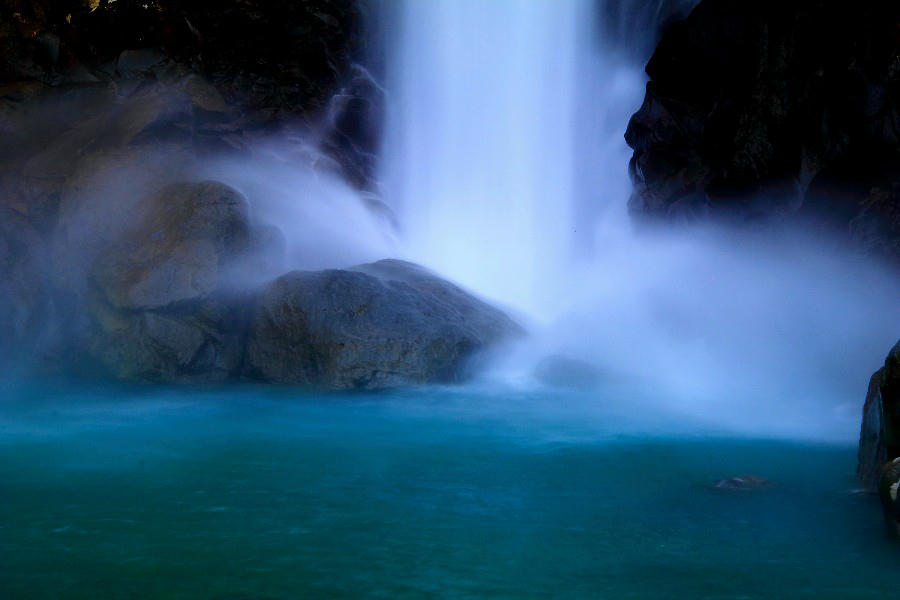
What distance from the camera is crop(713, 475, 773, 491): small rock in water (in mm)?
6660

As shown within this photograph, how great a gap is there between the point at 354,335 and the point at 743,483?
6111mm

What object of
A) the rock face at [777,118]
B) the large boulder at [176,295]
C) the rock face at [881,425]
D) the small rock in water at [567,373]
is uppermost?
the rock face at [777,118]

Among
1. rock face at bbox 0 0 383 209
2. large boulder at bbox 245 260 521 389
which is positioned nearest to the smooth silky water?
large boulder at bbox 245 260 521 389

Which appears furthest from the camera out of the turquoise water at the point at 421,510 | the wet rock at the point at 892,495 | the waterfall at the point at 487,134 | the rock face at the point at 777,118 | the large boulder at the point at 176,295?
the waterfall at the point at 487,134

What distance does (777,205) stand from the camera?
13.2 metres

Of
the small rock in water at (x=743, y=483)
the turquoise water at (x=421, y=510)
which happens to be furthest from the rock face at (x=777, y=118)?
the small rock in water at (x=743, y=483)

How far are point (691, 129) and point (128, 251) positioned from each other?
9062mm

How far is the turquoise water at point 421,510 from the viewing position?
479 cm

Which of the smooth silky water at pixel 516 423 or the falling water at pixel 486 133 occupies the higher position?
the falling water at pixel 486 133

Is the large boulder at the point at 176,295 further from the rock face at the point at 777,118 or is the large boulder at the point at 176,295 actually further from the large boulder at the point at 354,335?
the rock face at the point at 777,118

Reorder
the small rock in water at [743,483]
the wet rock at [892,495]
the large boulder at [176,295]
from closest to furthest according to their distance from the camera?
the wet rock at [892,495] → the small rock in water at [743,483] → the large boulder at [176,295]

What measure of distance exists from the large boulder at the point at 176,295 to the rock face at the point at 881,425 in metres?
8.26

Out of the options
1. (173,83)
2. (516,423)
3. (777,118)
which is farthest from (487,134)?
(516,423)

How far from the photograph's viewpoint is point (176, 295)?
12.2 m
